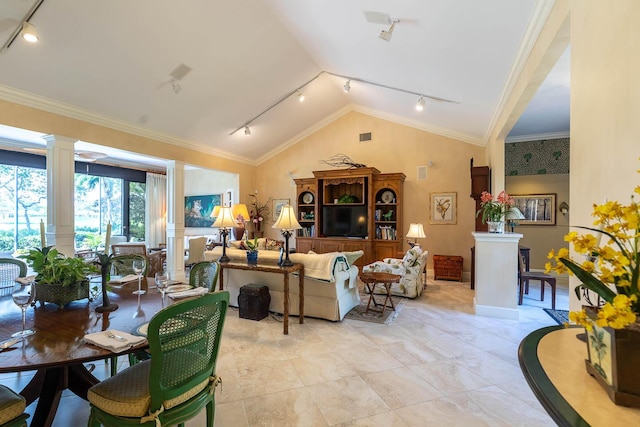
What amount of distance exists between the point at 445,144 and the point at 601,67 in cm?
533

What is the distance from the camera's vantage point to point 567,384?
0.81 m

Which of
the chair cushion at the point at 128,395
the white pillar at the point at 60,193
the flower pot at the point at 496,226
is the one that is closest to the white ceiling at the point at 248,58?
the white pillar at the point at 60,193

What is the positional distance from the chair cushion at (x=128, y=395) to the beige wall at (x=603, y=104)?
7.18 feet

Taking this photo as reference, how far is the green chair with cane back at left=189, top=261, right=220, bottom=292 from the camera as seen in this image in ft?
7.75

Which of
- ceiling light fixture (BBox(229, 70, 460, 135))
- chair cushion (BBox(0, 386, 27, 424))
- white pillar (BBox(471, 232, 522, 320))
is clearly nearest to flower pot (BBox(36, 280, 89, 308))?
chair cushion (BBox(0, 386, 27, 424))

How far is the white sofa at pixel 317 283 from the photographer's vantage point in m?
3.56

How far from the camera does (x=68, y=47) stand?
329cm

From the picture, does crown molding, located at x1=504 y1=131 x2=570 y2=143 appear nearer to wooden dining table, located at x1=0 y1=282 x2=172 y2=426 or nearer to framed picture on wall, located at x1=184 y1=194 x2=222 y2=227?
wooden dining table, located at x1=0 y1=282 x2=172 y2=426

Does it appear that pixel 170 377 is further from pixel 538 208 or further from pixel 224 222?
pixel 538 208

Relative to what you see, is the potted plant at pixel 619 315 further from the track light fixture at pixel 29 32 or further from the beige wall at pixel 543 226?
the beige wall at pixel 543 226

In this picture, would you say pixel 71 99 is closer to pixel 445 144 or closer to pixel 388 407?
pixel 388 407

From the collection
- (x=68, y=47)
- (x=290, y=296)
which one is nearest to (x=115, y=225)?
(x=68, y=47)

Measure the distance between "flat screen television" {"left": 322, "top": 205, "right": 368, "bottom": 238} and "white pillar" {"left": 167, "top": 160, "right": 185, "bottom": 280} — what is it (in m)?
3.21

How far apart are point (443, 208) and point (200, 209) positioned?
7.04 metres
